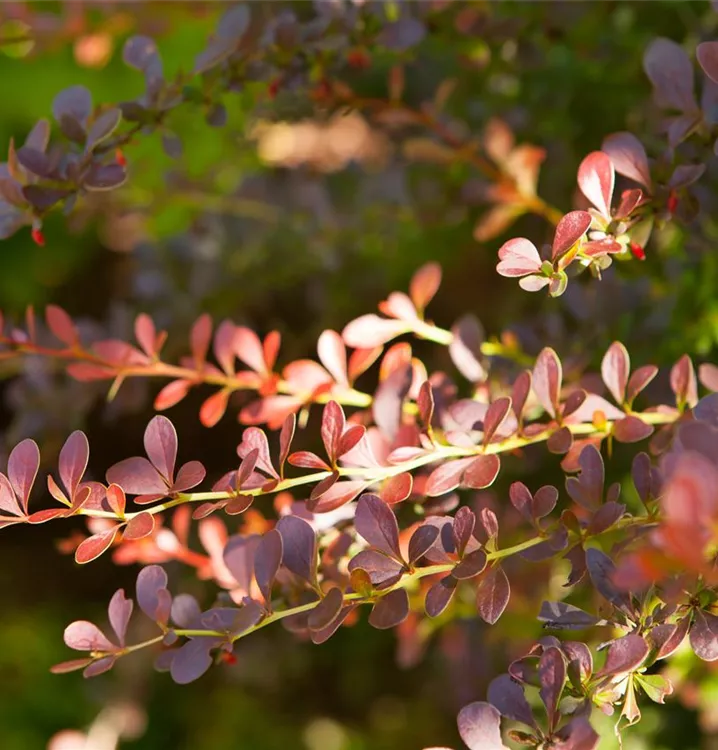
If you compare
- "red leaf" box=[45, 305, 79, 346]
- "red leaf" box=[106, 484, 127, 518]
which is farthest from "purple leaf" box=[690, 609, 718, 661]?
"red leaf" box=[45, 305, 79, 346]

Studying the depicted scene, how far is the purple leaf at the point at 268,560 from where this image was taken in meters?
0.48

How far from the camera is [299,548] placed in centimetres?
50

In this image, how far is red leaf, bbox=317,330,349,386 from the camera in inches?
24.9

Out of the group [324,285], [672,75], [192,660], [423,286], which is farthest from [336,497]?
[324,285]

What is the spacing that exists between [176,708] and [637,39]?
1.21 meters

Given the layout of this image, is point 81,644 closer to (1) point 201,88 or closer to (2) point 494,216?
(1) point 201,88

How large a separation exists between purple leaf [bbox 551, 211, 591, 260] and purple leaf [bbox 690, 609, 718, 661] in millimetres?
226

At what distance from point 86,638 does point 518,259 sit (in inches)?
14.5

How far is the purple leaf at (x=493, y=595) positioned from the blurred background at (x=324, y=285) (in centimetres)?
31

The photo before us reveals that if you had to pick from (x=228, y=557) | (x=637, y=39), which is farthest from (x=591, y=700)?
(x=637, y=39)

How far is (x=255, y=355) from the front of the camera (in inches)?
27.5

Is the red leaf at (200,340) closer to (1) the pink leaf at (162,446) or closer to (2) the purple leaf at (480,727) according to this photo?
(1) the pink leaf at (162,446)

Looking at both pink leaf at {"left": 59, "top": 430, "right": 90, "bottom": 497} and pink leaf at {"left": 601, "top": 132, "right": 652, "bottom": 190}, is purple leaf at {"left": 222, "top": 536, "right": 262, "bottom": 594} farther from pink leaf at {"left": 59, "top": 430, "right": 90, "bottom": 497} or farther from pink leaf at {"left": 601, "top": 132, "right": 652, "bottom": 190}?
pink leaf at {"left": 601, "top": 132, "right": 652, "bottom": 190}

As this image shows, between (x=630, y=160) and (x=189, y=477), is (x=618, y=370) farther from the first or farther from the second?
(x=189, y=477)
